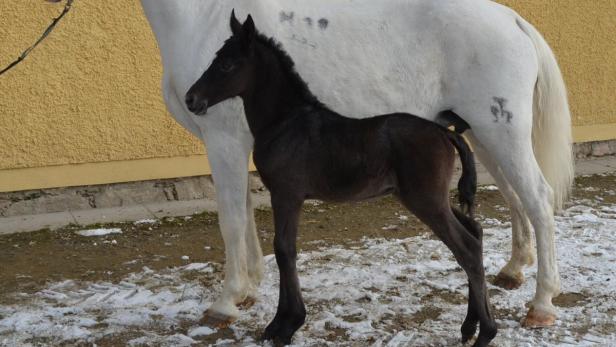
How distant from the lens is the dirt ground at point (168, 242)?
15.8 ft

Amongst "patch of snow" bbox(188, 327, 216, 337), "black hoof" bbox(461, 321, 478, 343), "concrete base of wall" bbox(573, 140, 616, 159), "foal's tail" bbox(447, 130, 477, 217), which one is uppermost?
"foal's tail" bbox(447, 130, 477, 217)

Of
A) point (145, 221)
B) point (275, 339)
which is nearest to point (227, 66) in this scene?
point (275, 339)

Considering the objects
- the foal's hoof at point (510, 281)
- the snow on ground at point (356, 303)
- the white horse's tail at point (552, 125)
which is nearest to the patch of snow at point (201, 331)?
the snow on ground at point (356, 303)

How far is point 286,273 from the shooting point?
132 inches

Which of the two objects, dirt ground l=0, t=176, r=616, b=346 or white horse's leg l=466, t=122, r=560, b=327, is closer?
white horse's leg l=466, t=122, r=560, b=327

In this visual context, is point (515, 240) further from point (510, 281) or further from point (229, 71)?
point (229, 71)

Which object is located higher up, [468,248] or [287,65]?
[287,65]

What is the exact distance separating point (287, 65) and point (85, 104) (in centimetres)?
362

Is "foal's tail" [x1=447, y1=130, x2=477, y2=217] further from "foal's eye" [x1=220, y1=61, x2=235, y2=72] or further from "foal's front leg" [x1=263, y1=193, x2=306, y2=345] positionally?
"foal's eye" [x1=220, y1=61, x2=235, y2=72]

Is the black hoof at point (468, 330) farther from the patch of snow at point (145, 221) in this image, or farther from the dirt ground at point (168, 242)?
the patch of snow at point (145, 221)

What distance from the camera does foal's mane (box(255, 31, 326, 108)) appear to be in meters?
3.27

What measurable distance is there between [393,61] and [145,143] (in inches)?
135

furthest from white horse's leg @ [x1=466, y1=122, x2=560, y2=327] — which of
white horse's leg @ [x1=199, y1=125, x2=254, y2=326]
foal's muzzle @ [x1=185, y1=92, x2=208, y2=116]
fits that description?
foal's muzzle @ [x1=185, y1=92, x2=208, y2=116]

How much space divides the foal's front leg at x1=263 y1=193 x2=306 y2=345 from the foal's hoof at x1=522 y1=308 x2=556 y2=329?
3.94 ft
